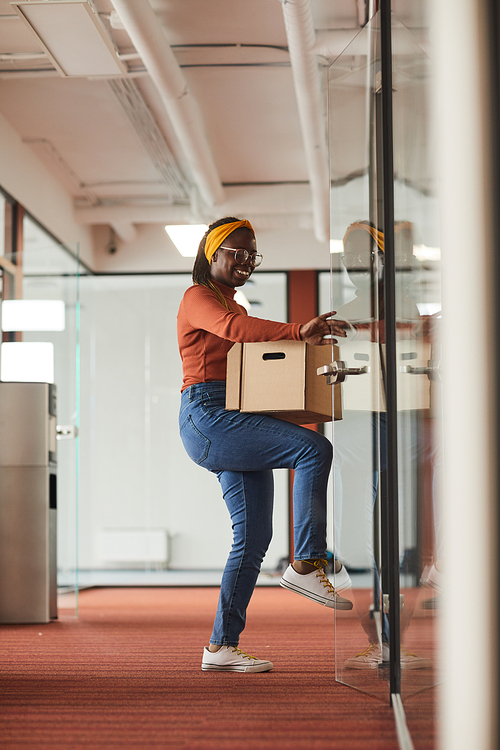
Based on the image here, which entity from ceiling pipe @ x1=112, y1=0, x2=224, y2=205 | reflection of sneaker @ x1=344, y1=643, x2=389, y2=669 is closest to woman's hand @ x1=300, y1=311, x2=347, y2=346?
reflection of sneaker @ x1=344, y1=643, x2=389, y2=669

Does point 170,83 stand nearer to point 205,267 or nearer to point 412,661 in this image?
point 205,267

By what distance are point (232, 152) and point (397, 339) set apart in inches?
178

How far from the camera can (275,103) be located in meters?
5.24

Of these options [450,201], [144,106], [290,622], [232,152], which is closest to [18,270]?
[144,106]

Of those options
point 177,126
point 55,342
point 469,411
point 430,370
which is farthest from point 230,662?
point 177,126

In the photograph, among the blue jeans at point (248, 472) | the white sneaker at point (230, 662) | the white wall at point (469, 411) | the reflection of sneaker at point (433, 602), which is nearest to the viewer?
the white wall at point (469, 411)

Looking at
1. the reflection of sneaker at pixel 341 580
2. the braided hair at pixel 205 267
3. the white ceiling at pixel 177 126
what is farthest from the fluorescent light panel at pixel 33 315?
the reflection of sneaker at pixel 341 580

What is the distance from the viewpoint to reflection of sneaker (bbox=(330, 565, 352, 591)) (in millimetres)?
2207

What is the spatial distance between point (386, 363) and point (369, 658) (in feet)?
2.62

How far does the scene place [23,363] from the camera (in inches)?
185

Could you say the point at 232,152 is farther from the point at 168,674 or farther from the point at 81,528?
the point at 168,674

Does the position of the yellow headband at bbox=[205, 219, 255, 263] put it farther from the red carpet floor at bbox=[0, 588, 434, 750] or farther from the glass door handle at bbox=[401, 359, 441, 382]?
the red carpet floor at bbox=[0, 588, 434, 750]

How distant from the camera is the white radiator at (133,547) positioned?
6.95 meters

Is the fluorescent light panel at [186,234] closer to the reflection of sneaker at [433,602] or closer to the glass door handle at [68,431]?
the glass door handle at [68,431]
